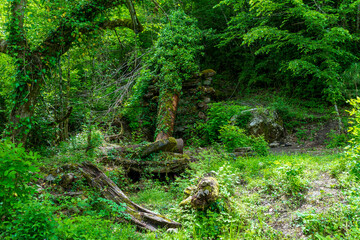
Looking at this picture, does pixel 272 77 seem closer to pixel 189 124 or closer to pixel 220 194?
pixel 189 124

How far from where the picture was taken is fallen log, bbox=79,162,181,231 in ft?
12.5

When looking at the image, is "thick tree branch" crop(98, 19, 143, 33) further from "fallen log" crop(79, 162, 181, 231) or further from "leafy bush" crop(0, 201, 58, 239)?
"leafy bush" crop(0, 201, 58, 239)

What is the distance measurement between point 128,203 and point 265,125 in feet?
25.3

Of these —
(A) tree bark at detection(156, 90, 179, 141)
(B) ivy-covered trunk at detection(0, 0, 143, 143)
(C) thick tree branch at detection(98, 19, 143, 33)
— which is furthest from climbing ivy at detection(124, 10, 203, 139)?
(B) ivy-covered trunk at detection(0, 0, 143, 143)

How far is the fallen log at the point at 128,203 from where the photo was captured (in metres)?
3.81

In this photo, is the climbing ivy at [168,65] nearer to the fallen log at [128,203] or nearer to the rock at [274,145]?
the fallen log at [128,203]

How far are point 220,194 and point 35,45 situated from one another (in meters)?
4.93

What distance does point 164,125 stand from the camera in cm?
887

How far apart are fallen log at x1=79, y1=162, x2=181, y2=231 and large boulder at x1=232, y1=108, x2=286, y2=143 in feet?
23.2

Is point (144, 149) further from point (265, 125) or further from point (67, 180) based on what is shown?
point (265, 125)

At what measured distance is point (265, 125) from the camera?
33.4ft

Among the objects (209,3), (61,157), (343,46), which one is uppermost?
(209,3)

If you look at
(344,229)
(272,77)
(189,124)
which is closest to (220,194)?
(344,229)

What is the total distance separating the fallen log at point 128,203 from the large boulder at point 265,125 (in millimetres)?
7064
